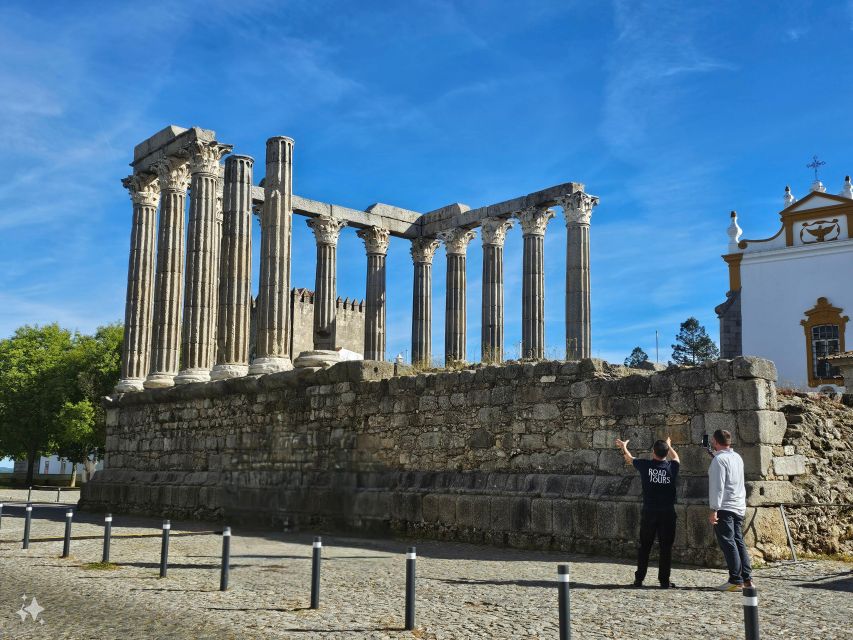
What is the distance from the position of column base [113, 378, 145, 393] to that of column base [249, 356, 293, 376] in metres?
5.60

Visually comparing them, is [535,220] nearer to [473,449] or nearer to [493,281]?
[493,281]

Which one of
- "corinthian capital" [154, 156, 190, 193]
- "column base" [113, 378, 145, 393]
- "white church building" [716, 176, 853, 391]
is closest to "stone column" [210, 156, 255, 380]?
"corinthian capital" [154, 156, 190, 193]

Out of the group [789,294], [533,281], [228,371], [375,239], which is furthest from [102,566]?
[789,294]

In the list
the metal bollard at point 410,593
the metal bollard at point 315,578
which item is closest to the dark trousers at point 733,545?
the metal bollard at point 410,593

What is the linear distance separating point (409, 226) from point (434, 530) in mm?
17332

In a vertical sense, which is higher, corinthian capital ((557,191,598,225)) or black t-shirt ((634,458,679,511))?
corinthian capital ((557,191,598,225))

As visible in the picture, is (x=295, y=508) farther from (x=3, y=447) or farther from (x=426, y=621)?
(x=3, y=447)

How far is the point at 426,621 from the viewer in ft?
23.8

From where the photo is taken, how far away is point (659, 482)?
8.97 meters

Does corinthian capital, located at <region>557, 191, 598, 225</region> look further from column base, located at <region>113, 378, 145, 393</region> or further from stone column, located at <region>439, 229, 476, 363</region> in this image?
column base, located at <region>113, 378, 145, 393</region>

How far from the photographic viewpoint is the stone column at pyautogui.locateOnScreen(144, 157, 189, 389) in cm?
2264

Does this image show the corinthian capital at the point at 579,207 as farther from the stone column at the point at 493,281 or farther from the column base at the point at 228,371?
the column base at the point at 228,371

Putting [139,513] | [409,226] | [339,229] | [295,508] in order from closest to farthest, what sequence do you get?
[295,508] < [139,513] < [339,229] < [409,226]

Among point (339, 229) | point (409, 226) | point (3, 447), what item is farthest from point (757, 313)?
point (3, 447)
